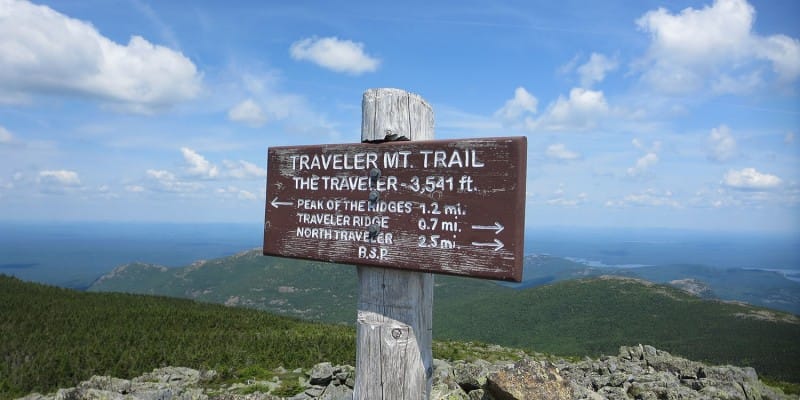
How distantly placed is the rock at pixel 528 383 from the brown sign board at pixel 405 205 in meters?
3.88

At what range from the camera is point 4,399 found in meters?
13.6

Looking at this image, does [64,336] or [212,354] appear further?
[64,336]

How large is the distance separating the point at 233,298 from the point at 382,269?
194 meters

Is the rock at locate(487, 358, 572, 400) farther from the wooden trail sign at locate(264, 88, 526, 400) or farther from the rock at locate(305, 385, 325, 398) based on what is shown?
the rock at locate(305, 385, 325, 398)

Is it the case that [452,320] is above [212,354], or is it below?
below

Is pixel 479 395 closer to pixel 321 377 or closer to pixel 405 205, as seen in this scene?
pixel 405 205

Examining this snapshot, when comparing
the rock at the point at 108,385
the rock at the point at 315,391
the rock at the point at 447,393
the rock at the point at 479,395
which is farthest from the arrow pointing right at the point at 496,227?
the rock at the point at 108,385

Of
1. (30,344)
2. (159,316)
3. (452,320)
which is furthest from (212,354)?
(452,320)

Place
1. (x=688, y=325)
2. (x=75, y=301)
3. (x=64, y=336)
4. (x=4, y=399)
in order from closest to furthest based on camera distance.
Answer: (x=4, y=399), (x=64, y=336), (x=75, y=301), (x=688, y=325)

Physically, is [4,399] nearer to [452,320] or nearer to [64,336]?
[64,336]

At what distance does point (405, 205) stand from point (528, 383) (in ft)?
14.4

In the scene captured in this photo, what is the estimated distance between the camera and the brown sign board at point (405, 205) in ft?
13.9

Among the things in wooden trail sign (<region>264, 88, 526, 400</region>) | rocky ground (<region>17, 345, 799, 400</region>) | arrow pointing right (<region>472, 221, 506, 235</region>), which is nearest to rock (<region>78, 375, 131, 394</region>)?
rocky ground (<region>17, 345, 799, 400</region>)

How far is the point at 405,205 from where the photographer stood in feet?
15.4
